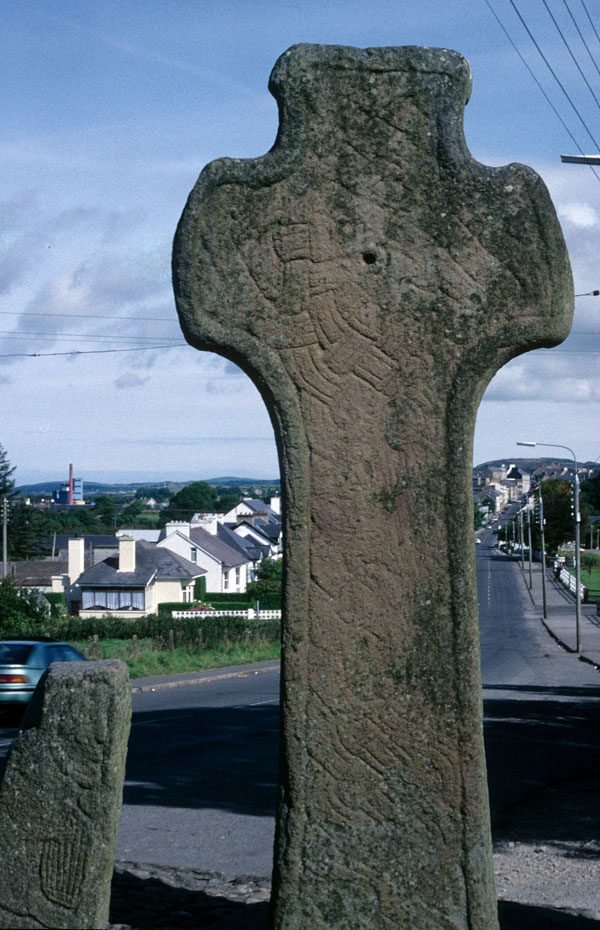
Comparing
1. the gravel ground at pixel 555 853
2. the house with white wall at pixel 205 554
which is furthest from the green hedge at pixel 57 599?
the gravel ground at pixel 555 853

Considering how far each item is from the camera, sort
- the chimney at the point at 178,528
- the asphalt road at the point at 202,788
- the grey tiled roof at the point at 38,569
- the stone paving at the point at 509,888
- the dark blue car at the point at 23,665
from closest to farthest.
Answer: the stone paving at the point at 509,888, the asphalt road at the point at 202,788, the dark blue car at the point at 23,665, the chimney at the point at 178,528, the grey tiled roof at the point at 38,569

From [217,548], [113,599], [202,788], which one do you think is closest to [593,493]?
[217,548]

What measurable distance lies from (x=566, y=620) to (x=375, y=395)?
55.1 metres

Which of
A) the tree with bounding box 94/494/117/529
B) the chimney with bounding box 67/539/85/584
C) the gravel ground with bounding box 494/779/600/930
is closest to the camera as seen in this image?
the gravel ground with bounding box 494/779/600/930

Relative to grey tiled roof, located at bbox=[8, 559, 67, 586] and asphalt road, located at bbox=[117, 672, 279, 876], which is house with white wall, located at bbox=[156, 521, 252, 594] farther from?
asphalt road, located at bbox=[117, 672, 279, 876]

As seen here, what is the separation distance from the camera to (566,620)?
57000mm

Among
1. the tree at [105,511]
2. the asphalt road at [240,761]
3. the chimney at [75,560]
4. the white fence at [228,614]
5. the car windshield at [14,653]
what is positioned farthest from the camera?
the tree at [105,511]

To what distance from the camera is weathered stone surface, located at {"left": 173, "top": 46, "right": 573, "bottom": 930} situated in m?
4.24

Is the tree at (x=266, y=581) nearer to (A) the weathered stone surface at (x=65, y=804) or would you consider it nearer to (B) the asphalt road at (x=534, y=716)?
(B) the asphalt road at (x=534, y=716)

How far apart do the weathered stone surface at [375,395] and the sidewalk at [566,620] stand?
A: 30.9m

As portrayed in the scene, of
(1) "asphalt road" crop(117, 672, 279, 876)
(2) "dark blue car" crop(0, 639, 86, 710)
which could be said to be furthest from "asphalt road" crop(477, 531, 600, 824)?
(2) "dark blue car" crop(0, 639, 86, 710)

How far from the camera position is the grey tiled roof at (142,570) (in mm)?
61406

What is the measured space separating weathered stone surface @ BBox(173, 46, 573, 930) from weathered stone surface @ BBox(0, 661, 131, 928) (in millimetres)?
692

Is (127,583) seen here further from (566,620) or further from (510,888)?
(510,888)
